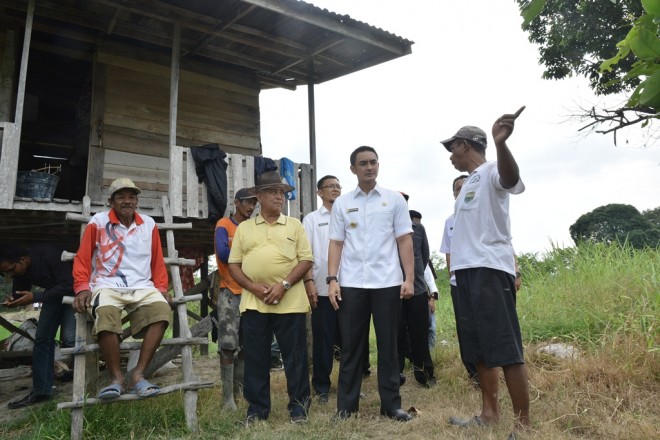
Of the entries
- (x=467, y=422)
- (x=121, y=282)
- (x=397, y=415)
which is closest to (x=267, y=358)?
(x=397, y=415)

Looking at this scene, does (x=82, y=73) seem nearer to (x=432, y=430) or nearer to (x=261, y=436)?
(x=261, y=436)

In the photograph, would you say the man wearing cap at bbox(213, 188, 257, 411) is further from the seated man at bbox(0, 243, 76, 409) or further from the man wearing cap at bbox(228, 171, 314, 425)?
the seated man at bbox(0, 243, 76, 409)

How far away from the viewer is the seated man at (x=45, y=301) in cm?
A: 571

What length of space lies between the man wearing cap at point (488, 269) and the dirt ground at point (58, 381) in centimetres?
301

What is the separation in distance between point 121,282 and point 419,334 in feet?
9.75

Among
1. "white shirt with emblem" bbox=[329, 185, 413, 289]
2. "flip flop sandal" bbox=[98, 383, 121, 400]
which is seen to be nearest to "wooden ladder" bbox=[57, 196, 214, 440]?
"flip flop sandal" bbox=[98, 383, 121, 400]

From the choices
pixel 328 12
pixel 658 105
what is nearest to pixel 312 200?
pixel 328 12

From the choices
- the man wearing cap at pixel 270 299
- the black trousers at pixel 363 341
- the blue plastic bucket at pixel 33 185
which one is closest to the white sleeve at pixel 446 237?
the black trousers at pixel 363 341

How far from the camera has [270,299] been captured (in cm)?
410

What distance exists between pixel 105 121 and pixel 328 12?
10.9ft

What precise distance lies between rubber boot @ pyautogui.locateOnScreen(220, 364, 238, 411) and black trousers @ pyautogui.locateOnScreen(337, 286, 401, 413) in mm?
1200

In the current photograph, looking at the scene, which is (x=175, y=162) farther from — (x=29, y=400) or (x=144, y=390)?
(x=144, y=390)

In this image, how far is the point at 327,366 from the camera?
4.98m

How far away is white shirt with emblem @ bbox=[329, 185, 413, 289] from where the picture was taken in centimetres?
404
